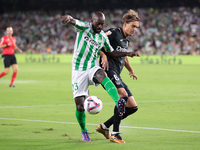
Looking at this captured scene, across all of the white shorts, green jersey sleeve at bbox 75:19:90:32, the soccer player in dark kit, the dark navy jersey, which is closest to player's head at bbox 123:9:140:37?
the soccer player in dark kit

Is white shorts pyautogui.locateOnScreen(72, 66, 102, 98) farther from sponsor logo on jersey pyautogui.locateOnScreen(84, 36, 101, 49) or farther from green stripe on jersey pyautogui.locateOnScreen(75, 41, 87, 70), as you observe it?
sponsor logo on jersey pyautogui.locateOnScreen(84, 36, 101, 49)

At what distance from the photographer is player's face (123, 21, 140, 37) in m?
7.00

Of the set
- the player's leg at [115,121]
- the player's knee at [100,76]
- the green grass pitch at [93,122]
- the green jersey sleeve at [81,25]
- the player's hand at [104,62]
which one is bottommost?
the green grass pitch at [93,122]

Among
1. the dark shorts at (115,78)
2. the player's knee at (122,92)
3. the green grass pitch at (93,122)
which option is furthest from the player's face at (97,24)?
the green grass pitch at (93,122)

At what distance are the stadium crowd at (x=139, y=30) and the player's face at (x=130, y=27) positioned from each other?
96.7ft

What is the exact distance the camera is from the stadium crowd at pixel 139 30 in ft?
130

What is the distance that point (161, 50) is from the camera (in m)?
39.0

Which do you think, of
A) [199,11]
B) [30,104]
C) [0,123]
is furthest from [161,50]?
[0,123]

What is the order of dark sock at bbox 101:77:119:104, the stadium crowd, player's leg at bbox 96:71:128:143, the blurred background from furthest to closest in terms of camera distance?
the blurred background
the stadium crowd
player's leg at bbox 96:71:128:143
dark sock at bbox 101:77:119:104

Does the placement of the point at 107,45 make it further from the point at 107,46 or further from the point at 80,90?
the point at 80,90

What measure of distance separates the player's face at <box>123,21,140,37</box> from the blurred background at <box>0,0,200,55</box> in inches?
1158

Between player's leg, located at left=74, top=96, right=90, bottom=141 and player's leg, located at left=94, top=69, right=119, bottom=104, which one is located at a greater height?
player's leg, located at left=94, top=69, right=119, bottom=104

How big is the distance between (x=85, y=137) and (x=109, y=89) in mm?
969

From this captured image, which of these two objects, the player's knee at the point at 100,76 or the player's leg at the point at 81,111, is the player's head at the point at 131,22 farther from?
the player's leg at the point at 81,111
